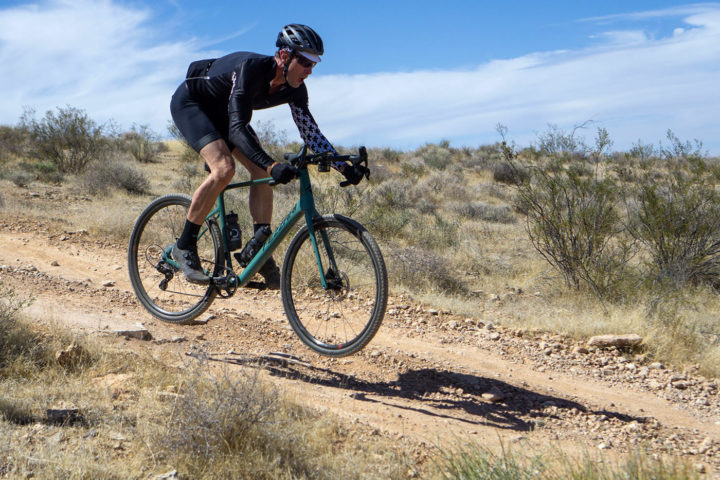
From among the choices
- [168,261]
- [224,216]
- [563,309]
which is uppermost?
[224,216]

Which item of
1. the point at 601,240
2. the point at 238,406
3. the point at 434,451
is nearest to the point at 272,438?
the point at 238,406

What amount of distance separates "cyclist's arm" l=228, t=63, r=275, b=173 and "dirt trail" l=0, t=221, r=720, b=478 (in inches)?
55.9

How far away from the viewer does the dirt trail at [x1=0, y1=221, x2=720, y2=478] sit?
3.70m

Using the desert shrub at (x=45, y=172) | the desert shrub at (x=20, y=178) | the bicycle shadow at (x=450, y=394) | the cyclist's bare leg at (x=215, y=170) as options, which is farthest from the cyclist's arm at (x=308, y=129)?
the desert shrub at (x=45, y=172)

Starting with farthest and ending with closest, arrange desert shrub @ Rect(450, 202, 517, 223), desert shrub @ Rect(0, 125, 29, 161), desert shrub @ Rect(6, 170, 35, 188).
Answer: desert shrub @ Rect(0, 125, 29, 161) < desert shrub @ Rect(450, 202, 517, 223) < desert shrub @ Rect(6, 170, 35, 188)

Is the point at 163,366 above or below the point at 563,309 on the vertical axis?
above

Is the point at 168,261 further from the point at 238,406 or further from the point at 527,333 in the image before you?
the point at 527,333

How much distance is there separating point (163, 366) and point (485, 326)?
335cm

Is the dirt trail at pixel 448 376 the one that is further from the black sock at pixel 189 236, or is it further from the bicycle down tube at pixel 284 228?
the black sock at pixel 189 236

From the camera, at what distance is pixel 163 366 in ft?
12.9

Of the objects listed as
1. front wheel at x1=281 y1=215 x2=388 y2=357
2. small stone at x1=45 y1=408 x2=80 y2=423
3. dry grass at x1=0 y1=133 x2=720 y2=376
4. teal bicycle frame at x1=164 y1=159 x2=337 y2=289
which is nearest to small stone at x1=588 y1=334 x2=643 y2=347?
dry grass at x1=0 y1=133 x2=720 y2=376

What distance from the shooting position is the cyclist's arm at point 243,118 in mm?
3973

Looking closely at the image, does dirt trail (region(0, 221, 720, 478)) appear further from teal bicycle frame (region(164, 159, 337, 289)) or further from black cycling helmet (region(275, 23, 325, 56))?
black cycling helmet (region(275, 23, 325, 56))

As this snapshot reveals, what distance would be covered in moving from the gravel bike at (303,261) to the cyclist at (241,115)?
145mm
